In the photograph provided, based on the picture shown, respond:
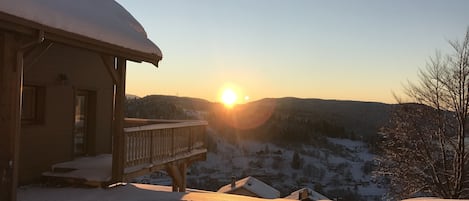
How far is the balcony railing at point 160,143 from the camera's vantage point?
9.91 m

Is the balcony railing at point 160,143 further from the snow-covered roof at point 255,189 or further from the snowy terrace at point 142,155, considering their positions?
the snow-covered roof at point 255,189

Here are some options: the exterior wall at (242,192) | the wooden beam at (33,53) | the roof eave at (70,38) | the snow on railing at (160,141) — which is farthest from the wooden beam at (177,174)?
the exterior wall at (242,192)

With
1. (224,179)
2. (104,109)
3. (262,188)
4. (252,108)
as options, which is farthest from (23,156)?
(252,108)

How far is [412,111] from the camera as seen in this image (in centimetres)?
2416

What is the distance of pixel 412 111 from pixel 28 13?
21.2 m

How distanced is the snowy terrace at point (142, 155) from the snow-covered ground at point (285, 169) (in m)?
19.7

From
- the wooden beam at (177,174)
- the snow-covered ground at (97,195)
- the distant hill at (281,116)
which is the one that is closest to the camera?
the snow-covered ground at (97,195)

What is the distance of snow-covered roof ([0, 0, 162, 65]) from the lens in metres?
6.66

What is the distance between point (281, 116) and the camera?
6253cm

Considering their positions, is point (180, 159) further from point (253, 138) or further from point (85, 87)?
point (253, 138)

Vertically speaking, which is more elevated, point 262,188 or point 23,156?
point 23,156

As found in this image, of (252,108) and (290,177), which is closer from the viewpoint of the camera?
(290,177)

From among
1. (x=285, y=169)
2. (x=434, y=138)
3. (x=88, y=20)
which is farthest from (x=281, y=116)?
(x=88, y=20)

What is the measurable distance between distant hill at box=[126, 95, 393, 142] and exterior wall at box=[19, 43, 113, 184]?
76.7ft
